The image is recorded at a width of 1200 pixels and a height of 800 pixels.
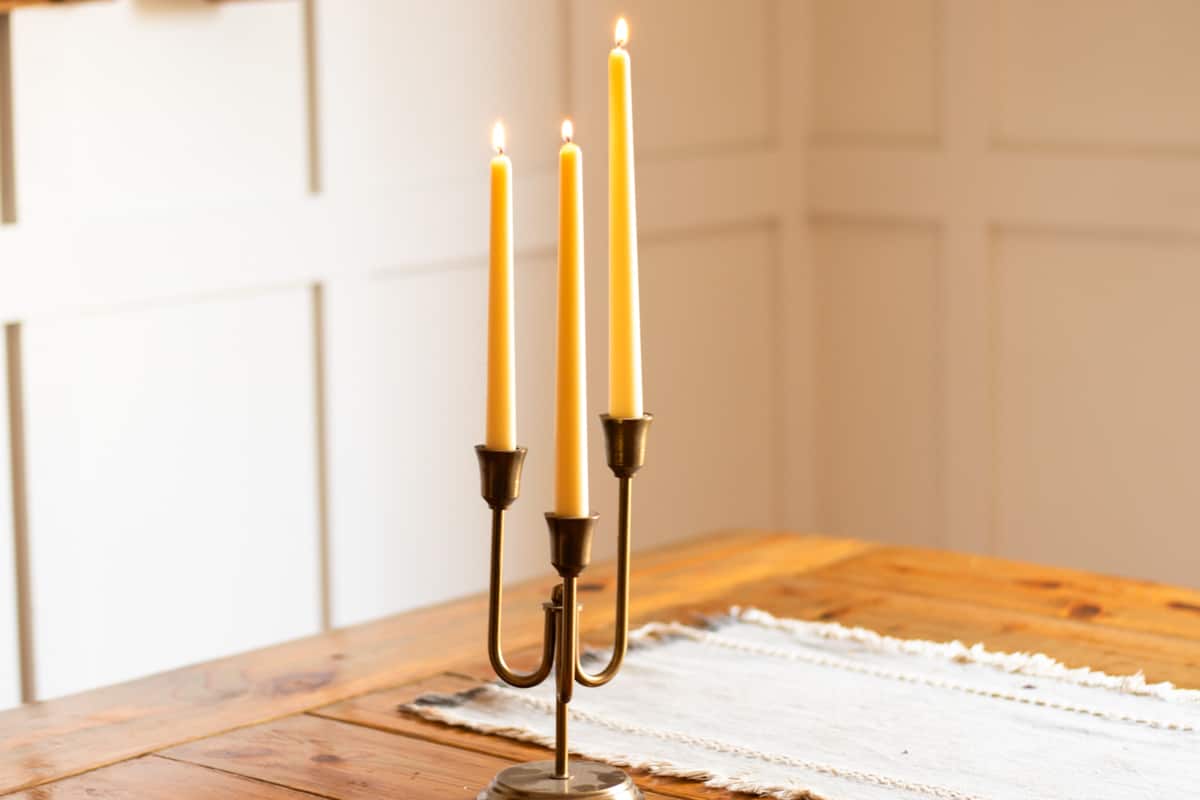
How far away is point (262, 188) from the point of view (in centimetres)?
265

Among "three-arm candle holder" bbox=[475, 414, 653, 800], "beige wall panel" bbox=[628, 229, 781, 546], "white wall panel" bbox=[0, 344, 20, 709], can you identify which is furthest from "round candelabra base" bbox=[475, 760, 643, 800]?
"beige wall panel" bbox=[628, 229, 781, 546]

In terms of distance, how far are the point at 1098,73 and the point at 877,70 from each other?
480mm

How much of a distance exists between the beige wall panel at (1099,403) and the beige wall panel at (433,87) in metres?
0.98

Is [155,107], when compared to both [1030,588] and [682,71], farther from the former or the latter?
[1030,588]

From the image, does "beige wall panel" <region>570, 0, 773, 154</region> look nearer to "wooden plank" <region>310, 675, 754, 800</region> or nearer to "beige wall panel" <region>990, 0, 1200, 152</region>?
"beige wall panel" <region>990, 0, 1200, 152</region>

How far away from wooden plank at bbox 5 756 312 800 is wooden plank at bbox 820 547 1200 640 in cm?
70

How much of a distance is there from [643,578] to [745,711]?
43 centimetres

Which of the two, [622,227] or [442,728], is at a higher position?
[622,227]

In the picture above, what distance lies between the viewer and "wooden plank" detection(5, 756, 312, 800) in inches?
43.0

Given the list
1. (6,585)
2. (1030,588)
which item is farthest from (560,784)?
(6,585)

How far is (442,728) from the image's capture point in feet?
4.06

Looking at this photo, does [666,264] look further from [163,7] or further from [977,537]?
[163,7]

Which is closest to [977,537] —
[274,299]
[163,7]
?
[274,299]

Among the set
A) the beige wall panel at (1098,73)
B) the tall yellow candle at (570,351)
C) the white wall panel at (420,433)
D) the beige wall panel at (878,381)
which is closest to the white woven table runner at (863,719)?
the tall yellow candle at (570,351)
